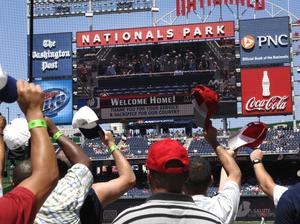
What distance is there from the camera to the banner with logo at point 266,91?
27688 mm

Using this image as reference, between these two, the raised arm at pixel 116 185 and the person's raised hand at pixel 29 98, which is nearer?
the person's raised hand at pixel 29 98

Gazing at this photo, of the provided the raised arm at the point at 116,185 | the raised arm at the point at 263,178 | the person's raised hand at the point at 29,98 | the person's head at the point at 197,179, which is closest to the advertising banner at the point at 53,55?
the raised arm at the point at 263,178

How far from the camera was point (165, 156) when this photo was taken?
2346mm

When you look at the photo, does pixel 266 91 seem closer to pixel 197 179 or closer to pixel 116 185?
pixel 116 185

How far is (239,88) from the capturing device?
27875 millimetres

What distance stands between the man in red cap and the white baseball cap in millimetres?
791

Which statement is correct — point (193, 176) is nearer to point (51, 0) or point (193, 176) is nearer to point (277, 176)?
point (277, 176)

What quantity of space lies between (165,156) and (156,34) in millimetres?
27203

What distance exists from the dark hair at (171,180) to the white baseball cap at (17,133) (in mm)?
845

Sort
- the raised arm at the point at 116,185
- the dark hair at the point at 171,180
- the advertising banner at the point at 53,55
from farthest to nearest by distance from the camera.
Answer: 1. the advertising banner at the point at 53,55
2. the raised arm at the point at 116,185
3. the dark hair at the point at 171,180

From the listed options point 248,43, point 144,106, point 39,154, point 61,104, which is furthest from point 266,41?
point 39,154

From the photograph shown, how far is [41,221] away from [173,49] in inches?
1038

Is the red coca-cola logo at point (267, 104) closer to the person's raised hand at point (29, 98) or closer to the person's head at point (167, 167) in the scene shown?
the person's head at point (167, 167)

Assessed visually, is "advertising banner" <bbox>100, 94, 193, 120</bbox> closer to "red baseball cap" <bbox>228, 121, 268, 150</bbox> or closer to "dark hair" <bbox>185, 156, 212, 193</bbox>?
"red baseball cap" <bbox>228, 121, 268, 150</bbox>
